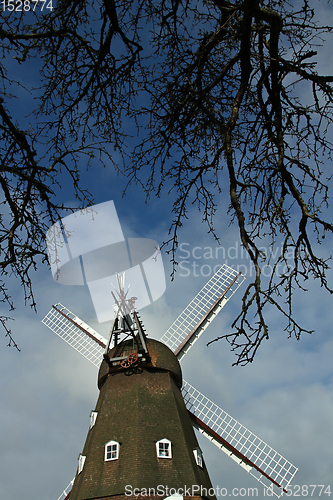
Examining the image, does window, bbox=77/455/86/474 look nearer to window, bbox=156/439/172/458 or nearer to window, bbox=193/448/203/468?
window, bbox=156/439/172/458

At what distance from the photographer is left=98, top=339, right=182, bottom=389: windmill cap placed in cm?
1470

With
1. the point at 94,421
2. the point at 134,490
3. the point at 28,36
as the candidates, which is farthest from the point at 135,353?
the point at 28,36

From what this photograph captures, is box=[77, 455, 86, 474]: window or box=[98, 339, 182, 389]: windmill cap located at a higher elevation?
box=[98, 339, 182, 389]: windmill cap

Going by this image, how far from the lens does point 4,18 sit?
3.70 metres

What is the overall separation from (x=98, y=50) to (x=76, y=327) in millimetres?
18650

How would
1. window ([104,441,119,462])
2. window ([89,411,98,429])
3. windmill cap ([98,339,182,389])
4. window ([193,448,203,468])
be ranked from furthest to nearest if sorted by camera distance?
windmill cap ([98,339,182,389]), window ([89,411,98,429]), window ([193,448,203,468]), window ([104,441,119,462])

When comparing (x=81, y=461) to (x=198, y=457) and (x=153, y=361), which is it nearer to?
(x=198, y=457)

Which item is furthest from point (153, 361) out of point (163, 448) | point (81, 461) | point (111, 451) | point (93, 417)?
point (81, 461)

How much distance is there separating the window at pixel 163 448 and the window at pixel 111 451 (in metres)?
1.24

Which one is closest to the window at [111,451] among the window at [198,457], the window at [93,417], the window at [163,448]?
the window at [163,448]

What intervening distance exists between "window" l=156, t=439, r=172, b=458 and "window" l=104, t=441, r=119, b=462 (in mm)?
1239

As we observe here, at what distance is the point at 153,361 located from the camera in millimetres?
14758

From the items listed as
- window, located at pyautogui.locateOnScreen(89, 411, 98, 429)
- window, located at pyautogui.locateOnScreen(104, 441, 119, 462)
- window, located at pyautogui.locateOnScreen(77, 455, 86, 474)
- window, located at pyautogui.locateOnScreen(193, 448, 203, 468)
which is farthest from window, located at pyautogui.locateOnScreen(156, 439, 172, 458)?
window, located at pyautogui.locateOnScreen(89, 411, 98, 429)

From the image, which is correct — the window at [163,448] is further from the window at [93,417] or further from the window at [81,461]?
the window at [93,417]
